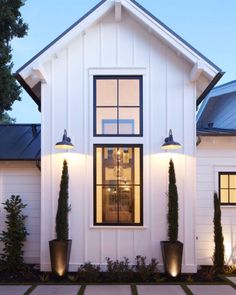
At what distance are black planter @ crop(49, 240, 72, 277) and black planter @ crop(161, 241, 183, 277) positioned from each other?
2.01 m

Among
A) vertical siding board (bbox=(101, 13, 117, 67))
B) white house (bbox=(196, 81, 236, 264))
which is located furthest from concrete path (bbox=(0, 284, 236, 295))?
vertical siding board (bbox=(101, 13, 117, 67))

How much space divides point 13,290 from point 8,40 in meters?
8.21

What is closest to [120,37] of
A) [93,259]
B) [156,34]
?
[156,34]

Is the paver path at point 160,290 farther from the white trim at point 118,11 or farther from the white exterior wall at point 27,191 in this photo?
the white trim at point 118,11

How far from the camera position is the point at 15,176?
8.71 metres

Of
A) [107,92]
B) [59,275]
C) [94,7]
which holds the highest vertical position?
[94,7]

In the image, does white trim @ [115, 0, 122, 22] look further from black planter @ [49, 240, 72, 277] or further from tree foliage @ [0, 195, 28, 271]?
black planter @ [49, 240, 72, 277]

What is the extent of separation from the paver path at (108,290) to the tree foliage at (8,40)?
Result: 7.04 metres

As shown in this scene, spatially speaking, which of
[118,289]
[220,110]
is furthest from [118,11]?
[220,110]

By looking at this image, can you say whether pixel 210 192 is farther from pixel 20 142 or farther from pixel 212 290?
pixel 20 142

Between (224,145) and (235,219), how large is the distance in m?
1.72

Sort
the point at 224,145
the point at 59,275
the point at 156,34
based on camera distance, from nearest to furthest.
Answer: the point at 59,275
the point at 156,34
the point at 224,145

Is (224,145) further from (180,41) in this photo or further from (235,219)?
(180,41)

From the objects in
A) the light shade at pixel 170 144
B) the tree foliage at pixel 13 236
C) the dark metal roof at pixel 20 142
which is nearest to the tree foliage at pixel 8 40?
the dark metal roof at pixel 20 142
